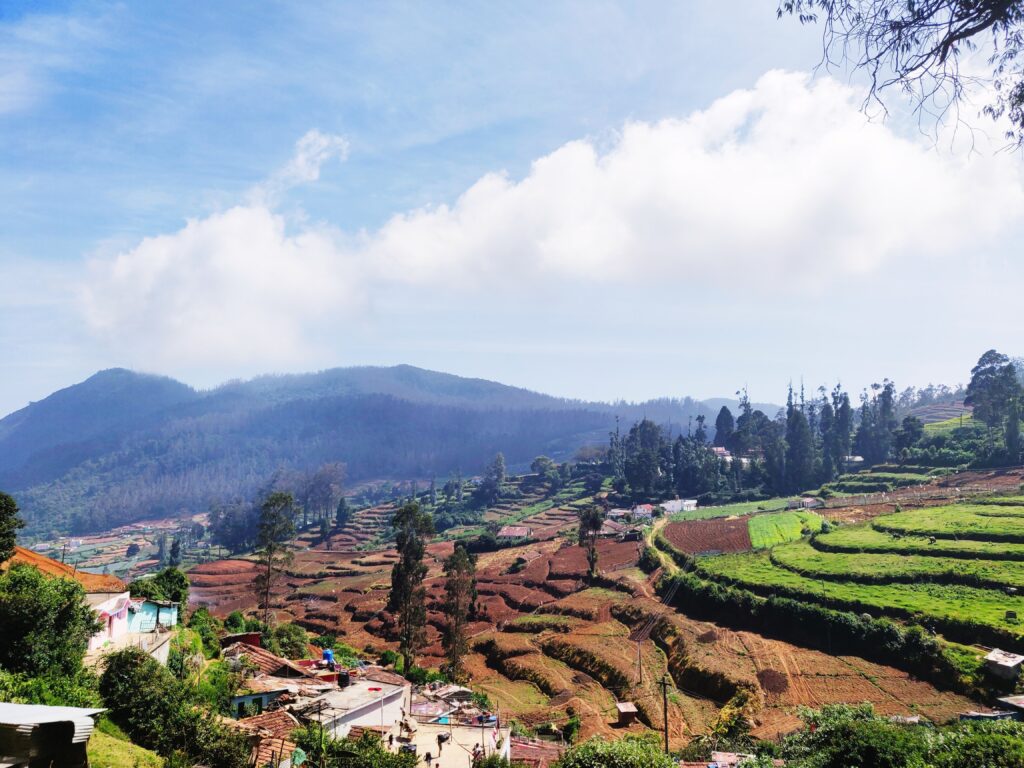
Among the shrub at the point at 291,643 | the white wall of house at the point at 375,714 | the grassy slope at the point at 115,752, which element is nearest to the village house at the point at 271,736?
the white wall of house at the point at 375,714

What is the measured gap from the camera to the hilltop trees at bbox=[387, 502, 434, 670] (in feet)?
133

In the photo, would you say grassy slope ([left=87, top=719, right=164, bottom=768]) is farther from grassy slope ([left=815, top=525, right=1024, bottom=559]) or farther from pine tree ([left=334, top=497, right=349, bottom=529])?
pine tree ([left=334, top=497, right=349, bottom=529])

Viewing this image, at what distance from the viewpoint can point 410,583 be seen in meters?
40.8

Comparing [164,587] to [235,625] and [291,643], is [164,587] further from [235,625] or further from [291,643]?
[291,643]

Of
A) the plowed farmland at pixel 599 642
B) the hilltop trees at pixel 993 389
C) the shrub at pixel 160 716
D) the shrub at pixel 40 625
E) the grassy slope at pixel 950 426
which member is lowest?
the plowed farmland at pixel 599 642

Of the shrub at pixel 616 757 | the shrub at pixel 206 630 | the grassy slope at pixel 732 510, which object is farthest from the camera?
the grassy slope at pixel 732 510

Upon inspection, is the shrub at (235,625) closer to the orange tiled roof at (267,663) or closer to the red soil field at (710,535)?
the orange tiled roof at (267,663)

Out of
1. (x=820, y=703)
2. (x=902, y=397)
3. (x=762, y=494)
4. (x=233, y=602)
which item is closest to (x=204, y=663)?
(x=820, y=703)

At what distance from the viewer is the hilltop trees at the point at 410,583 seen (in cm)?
4041

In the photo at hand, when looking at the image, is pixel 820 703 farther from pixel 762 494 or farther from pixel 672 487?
pixel 672 487

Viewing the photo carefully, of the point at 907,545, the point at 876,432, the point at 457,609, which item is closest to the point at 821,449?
the point at 876,432

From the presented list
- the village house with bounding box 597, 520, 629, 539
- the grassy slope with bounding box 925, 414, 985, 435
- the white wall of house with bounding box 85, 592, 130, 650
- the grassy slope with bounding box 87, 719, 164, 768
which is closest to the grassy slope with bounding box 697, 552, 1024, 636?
the village house with bounding box 597, 520, 629, 539

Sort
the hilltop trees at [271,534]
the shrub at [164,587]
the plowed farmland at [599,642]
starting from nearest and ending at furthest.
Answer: the shrub at [164,587] → the plowed farmland at [599,642] → the hilltop trees at [271,534]

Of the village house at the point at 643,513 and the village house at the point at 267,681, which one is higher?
the village house at the point at 267,681
